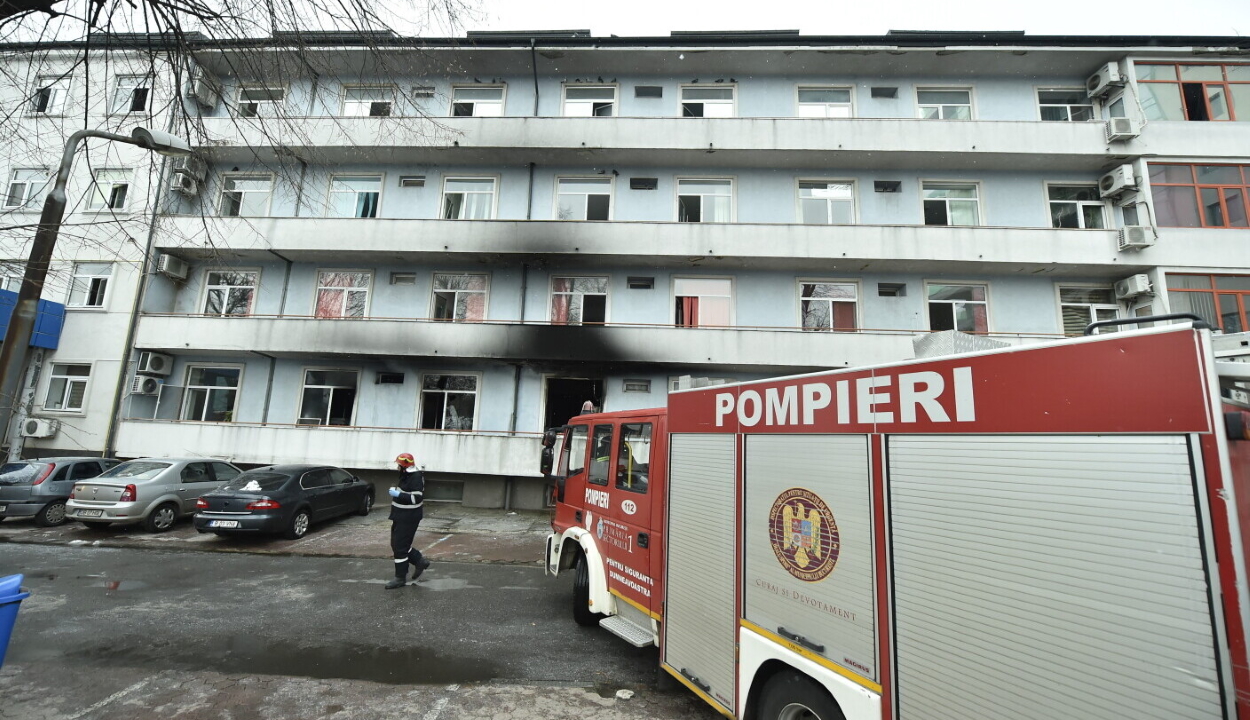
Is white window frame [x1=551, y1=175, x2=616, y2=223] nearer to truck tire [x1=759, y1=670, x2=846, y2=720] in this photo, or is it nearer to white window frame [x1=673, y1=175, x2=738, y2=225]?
white window frame [x1=673, y1=175, x2=738, y2=225]

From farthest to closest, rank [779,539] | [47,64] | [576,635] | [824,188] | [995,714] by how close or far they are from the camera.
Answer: [824,188] → [576,635] → [47,64] → [779,539] → [995,714]

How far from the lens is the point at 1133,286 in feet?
43.1

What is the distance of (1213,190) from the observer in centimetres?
1298

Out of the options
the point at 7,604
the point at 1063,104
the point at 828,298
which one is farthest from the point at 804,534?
the point at 1063,104

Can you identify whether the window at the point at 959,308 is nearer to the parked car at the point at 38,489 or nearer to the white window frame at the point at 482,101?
the white window frame at the point at 482,101

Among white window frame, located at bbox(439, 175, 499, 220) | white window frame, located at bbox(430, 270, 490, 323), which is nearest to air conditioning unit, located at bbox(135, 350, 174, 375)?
white window frame, located at bbox(430, 270, 490, 323)

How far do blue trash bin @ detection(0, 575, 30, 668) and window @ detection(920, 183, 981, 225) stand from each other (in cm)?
1841

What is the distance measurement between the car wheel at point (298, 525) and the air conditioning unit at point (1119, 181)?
21828 mm

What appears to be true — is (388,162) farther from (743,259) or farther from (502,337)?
(743,259)

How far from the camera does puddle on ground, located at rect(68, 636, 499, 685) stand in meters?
4.62

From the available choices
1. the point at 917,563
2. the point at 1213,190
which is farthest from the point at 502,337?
the point at 1213,190

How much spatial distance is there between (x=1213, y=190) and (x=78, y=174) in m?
33.2

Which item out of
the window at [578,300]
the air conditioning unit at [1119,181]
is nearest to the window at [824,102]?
the air conditioning unit at [1119,181]

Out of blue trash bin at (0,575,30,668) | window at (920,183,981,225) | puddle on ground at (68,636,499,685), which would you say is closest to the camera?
blue trash bin at (0,575,30,668)
